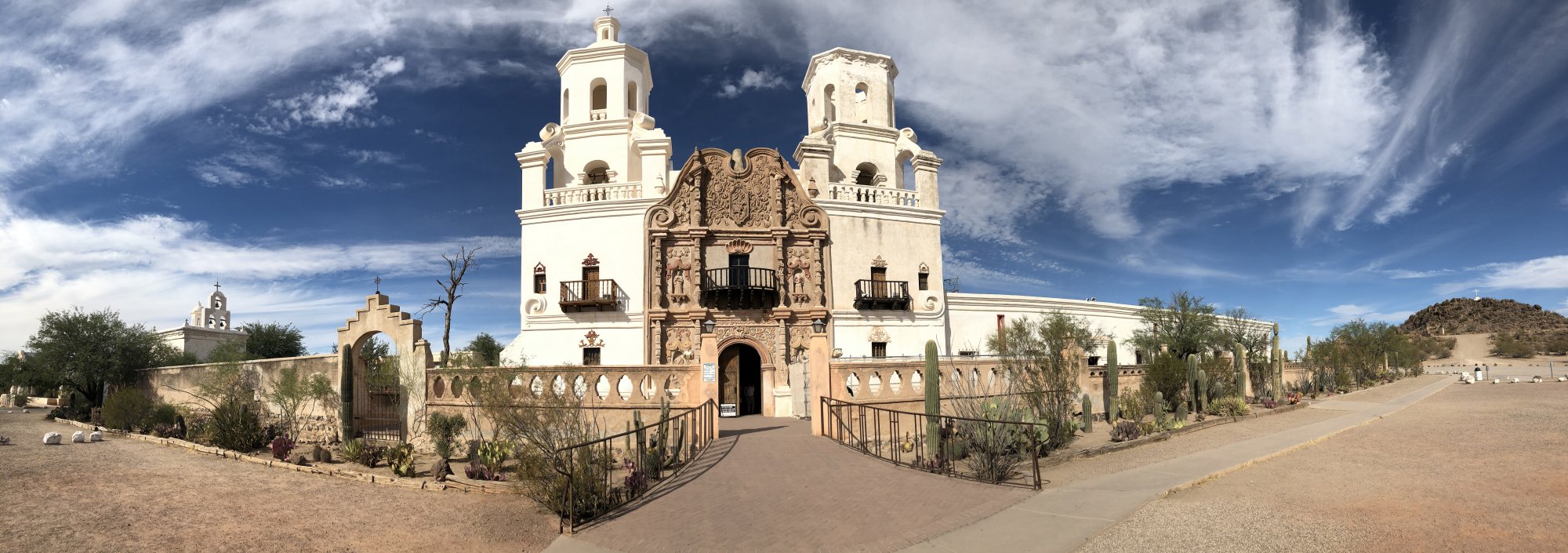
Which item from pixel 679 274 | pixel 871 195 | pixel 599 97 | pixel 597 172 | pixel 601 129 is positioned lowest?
pixel 679 274

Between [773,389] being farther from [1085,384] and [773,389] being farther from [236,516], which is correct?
[236,516]

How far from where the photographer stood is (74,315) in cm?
3209

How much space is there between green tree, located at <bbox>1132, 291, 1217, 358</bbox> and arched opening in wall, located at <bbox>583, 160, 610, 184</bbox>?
82.6 ft

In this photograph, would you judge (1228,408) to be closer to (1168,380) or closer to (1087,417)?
(1168,380)

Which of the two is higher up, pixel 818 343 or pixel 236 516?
pixel 818 343

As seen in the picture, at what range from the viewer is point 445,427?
17375 mm

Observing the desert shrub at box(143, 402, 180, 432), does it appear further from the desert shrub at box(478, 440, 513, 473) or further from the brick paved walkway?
the brick paved walkway

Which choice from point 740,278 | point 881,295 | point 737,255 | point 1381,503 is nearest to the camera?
point 1381,503

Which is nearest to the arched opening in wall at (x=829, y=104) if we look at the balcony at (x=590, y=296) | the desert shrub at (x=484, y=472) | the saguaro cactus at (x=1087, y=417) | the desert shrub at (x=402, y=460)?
the balcony at (x=590, y=296)

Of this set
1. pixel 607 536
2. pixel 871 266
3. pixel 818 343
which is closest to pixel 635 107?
pixel 871 266

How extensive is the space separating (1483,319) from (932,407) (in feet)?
346

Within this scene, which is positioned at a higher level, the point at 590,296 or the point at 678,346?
the point at 590,296

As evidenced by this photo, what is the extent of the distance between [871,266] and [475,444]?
15.2 m

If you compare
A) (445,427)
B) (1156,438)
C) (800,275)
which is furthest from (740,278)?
(1156,438)
